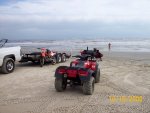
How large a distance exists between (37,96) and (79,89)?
1.63 m

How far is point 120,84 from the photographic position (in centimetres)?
970

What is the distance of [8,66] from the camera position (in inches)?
494

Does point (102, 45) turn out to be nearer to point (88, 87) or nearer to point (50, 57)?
point (50, 57)

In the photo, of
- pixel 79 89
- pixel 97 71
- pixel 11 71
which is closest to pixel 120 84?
pixel 97 71

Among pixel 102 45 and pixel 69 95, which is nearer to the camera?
pixel 69 95

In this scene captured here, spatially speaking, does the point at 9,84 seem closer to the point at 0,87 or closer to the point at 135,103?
the point at 0,87

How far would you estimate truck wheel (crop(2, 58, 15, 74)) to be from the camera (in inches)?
480

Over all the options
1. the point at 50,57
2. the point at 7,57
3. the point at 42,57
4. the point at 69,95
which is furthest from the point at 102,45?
the point at 69,95
